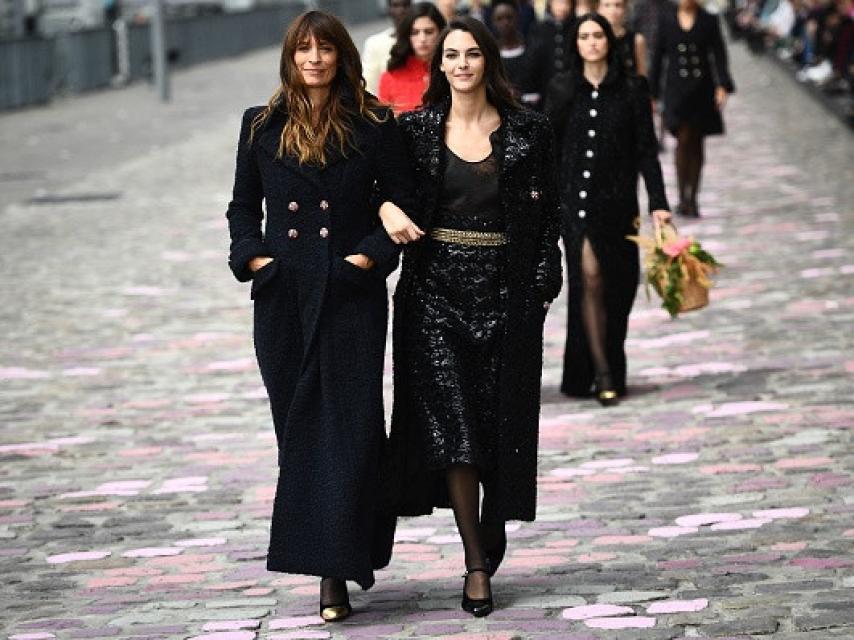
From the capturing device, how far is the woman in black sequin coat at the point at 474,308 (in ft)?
22.9

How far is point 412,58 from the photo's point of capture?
11.7 m

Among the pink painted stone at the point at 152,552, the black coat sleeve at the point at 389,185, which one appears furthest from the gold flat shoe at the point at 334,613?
the pink painted stone at the point at 152,552

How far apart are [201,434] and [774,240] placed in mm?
7613

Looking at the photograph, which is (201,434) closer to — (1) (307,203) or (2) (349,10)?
(1) (307,203)

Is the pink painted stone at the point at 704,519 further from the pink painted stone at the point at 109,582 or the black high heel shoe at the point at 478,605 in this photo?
the pink painted stone at the point at 109,582

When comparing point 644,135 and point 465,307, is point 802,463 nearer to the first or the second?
point 644,135

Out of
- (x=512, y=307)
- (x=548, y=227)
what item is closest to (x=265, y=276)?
(x=512, y=307)

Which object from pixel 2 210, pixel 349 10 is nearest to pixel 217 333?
pixel 2 210

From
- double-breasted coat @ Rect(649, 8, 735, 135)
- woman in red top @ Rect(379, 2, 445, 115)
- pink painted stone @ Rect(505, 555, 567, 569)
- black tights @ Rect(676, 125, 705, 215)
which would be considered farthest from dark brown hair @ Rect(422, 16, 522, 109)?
black tights @ Rect(676, 125, 705, 215)

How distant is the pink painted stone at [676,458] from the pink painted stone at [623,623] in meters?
2.58

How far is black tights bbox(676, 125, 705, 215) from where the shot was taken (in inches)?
726

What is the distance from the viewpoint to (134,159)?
26.9 metres

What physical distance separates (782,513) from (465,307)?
5.91ft

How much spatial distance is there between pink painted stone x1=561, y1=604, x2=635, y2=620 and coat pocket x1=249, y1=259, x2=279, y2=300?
4.36 feet
